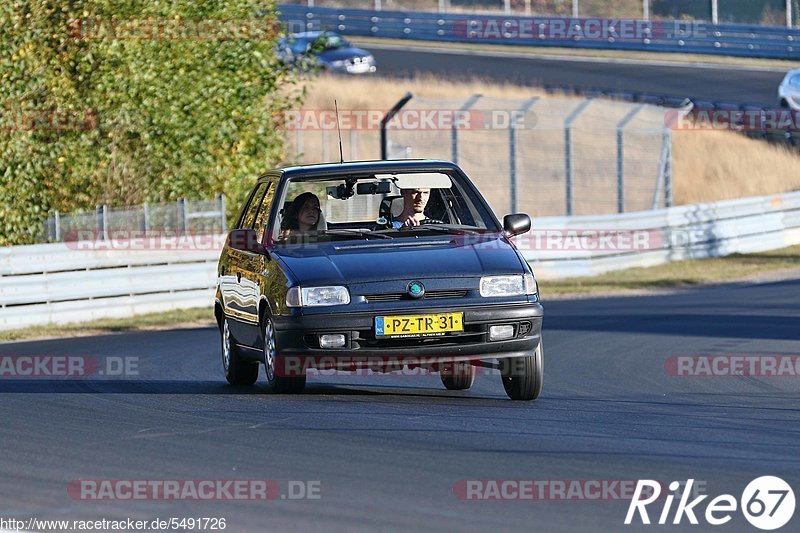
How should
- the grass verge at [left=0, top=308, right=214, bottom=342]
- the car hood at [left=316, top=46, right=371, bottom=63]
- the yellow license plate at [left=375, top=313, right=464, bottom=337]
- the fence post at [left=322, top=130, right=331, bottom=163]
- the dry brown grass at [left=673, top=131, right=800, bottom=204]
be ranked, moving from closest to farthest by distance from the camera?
1. the yellow license plate at [left=375, top=313, right=464, bottom=337]
2. the grass verge at [left=0, top=308, right=214, bottom=342]
3. the fence post at [left=322, top=130, right=331, bottom=163]
4. the dry brown grass at [left=673, top=131, right=800, bottom=204]
5. the car hood at [left=316, top=46, right=371, bottom=63]

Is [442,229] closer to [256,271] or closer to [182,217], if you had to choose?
[256,271]

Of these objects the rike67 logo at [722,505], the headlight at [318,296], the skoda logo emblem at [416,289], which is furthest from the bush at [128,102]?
the rike67 logo at [722,505]

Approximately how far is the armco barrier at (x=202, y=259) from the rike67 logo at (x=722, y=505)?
555 inches

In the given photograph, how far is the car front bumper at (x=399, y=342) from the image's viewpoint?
30.8ft

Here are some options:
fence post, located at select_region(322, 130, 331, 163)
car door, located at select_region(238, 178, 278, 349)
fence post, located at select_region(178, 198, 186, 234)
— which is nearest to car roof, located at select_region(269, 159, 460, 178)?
car door, located at select_region(238, 178, 278, 349)

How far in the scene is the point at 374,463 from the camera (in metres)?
→ 7.42

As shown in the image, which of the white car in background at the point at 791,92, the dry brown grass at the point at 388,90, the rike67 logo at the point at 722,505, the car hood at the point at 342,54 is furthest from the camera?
the car hood at the point at 342,54

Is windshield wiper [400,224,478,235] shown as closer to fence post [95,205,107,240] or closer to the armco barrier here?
the armco barrier

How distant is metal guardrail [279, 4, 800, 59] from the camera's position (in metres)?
46.8

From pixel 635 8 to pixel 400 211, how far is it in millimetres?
48470

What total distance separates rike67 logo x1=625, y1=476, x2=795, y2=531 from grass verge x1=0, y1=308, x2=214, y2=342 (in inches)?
505

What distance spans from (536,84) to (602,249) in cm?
1999

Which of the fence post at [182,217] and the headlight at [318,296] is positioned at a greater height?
the headlight at [318,296]

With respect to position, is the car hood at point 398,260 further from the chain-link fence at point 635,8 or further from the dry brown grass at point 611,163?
the chain-link fence at point 635,8
